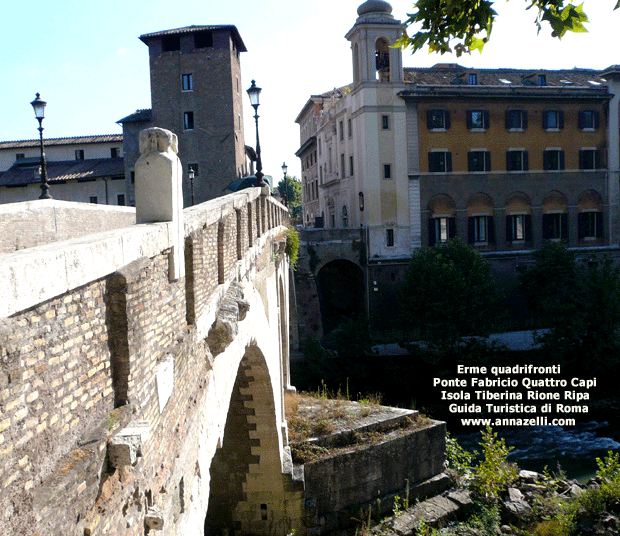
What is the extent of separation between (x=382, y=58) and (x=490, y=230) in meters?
10.5

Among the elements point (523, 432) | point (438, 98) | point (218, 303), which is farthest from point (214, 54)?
point (218, 303)

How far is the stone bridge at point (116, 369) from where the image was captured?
7.18 feet

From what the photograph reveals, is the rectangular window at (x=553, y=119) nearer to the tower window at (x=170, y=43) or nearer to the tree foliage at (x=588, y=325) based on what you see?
the tree foliage at (x=588, y=325)

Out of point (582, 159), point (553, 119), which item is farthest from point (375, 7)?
point (582, 159)

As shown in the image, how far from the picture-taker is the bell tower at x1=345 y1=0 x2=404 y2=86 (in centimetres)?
3039

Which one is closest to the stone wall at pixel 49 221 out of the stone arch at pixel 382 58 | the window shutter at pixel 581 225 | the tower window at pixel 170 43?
the tower window at pixel 170 43

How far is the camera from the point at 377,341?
2694 cm

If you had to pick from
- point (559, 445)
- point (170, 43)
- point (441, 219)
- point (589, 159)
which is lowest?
point (559, 445)

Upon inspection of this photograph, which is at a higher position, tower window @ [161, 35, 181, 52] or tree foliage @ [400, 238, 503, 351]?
tower window @ [161, 35, 181, 52]

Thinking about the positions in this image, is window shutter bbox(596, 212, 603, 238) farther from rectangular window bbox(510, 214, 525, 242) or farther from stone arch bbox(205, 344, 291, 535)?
stone arch bbox(205, 344, 291, 535)

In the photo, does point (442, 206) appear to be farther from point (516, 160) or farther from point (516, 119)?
point (516, 119)

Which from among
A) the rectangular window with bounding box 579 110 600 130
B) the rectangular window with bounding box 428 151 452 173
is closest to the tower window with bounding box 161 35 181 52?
the rectangular window with bounding box 428 151 452 173

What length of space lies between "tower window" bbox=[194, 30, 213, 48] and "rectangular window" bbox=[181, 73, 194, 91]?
154 cm

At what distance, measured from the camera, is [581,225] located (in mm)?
32781
